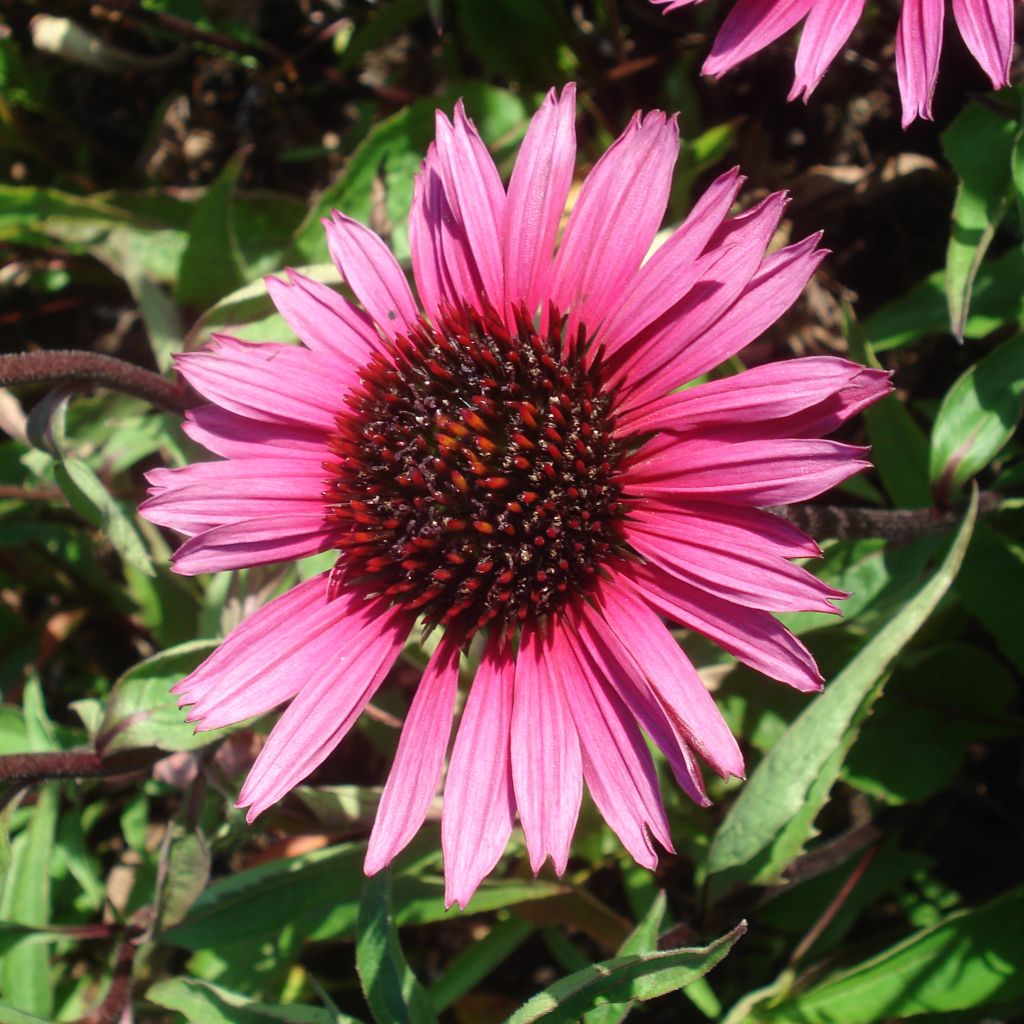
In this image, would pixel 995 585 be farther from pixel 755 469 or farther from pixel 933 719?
pixel 755 469

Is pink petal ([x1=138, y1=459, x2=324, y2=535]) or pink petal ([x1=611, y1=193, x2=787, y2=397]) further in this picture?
pink petal ([x1=138, y1=459, x2=324, y2=535])

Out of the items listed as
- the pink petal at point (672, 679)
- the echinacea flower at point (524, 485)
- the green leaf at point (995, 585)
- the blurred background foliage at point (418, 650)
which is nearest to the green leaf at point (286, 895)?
A: the blurred background foliage at point (418, 650)

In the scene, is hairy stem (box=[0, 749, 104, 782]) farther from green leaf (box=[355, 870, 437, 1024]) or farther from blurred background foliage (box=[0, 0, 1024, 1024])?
green leaf (box=[355, 870, 437, 1024])

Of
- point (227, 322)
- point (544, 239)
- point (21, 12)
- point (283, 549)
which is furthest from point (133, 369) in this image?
point (21, 12)

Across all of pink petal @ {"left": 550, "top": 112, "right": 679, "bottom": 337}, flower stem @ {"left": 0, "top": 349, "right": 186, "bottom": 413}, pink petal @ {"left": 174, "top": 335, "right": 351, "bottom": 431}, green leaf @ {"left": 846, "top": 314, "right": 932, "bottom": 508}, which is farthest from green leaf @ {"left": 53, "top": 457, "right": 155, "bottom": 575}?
green leaf @ {"left": 846, "top": 314, "right": 932, "bottom": 508}

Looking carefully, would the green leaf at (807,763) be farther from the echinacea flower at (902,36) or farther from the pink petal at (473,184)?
the pink petal at (473,184)

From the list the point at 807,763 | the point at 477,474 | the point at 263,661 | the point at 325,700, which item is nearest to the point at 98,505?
the point at 263,661
